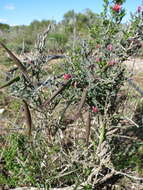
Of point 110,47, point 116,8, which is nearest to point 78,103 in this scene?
point 110,47

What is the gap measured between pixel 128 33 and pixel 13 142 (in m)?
1.16

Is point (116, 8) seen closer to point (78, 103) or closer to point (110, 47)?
point (110, 47)

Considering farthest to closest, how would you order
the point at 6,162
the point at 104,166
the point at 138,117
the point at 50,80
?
the point at 138,117
the point at 6,162
the point at 104,166
the point at 50,80

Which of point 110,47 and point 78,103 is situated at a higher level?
point 110,47

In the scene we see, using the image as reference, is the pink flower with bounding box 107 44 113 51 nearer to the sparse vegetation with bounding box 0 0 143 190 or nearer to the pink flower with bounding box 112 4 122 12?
the sparse vegetation with bounding box 0 0 143 190

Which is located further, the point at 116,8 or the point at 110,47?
the point at 116,8

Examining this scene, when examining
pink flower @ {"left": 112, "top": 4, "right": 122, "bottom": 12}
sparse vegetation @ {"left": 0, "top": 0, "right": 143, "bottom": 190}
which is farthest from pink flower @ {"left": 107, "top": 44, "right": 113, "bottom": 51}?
pink flower @ {"left": 112, "top": 4, "right": 122, "bottom": 12}

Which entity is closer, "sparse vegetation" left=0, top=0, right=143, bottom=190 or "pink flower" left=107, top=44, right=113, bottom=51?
"sparse vegetation" left=0, top=0, right=143, bottom=190

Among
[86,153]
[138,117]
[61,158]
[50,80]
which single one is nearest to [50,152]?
[61,158]

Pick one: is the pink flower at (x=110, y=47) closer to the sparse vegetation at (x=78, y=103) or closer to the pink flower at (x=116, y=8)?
the sparse vegetation at (x=78, y=103)

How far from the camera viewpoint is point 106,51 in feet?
5.73

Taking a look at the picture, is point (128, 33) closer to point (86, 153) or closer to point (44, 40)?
point (44, 40)

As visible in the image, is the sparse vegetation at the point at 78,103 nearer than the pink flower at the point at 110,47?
Yes

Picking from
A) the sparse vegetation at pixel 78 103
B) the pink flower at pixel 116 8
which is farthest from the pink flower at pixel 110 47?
the pink flower at pixel 116 8
